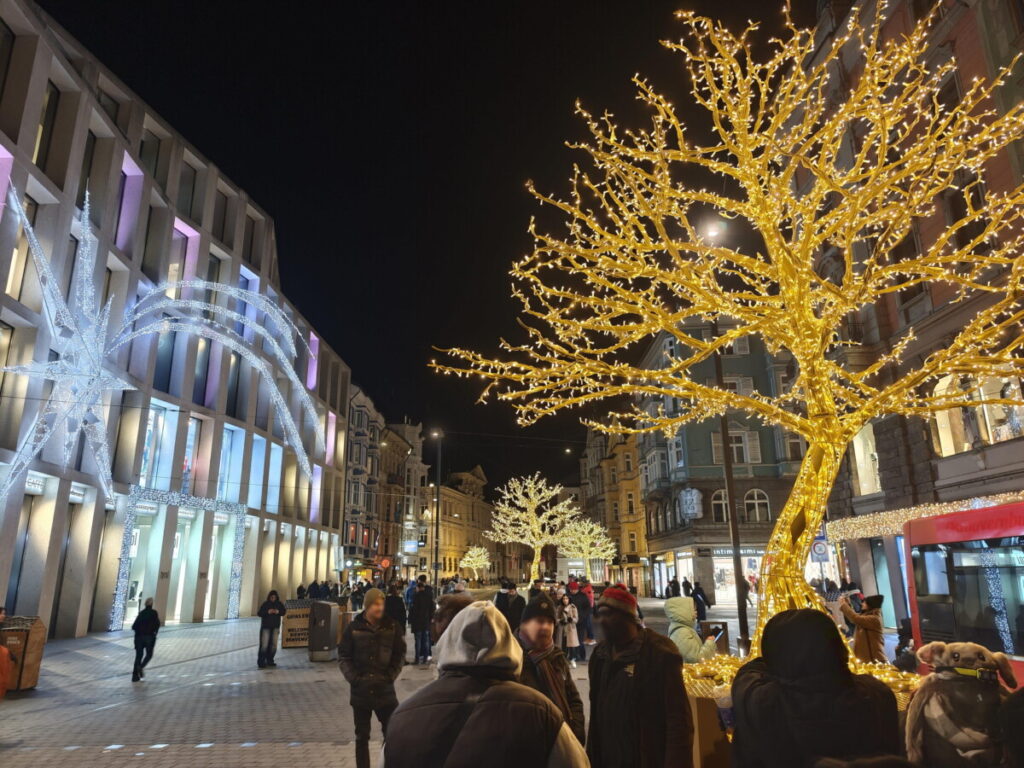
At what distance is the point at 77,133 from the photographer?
21031mm

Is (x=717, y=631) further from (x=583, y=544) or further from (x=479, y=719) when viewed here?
(x=583, y=544)

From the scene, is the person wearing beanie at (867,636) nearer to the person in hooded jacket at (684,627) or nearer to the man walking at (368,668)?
the person in hooded jacket at (684,627)

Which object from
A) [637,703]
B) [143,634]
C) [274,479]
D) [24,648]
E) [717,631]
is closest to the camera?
[637,703]

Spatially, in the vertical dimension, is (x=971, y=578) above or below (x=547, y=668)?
above

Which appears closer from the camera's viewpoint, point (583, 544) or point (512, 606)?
point (512, 606)

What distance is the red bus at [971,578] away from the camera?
10.2 metres

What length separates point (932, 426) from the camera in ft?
65.9

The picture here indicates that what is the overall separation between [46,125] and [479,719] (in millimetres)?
25032

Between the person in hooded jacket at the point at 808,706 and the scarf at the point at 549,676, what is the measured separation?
1672mm

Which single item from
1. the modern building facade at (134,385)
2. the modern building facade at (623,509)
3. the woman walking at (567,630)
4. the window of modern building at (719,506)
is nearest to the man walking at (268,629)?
the woman walking at (567,630)

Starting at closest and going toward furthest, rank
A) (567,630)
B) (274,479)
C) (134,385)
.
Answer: (567,630) → (134,385) → (274,479)

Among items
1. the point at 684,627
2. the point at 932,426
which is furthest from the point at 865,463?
the point at 684,627

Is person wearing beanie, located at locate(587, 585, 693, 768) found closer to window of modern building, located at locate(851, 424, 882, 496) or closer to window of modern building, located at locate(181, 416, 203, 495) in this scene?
window of modern building, located at locate(851, 424, 882, 496)

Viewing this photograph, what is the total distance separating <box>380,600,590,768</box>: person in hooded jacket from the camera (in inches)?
87.6
